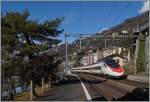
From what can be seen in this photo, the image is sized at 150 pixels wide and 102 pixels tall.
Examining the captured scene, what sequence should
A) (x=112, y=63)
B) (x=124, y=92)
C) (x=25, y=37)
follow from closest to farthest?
1. (x=124, y=92)
2. (x=25, y=37)
3. (x=112, y=63)

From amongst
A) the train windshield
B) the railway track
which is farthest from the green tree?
the train windshield

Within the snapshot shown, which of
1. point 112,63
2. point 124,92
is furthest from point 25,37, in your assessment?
point 112,63

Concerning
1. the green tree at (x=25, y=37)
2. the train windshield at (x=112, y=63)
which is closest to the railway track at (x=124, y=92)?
the green tree at (x=25, y=37)

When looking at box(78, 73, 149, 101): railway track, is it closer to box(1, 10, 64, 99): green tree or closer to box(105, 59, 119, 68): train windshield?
box(1, 10, 64, 99): green tree

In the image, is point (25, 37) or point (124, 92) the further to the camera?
point (25, 37)

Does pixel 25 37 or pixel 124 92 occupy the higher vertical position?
pixel 25 37

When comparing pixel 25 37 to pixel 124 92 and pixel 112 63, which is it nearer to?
pixel 124 92

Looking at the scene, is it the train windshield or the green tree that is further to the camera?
the train windshield

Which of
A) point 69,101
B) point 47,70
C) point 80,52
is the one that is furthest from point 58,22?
point 80,52

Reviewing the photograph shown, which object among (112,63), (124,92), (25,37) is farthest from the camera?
(112,63)

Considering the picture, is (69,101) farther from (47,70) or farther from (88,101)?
(47,70)

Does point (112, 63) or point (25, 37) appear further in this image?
point (112, 63)
